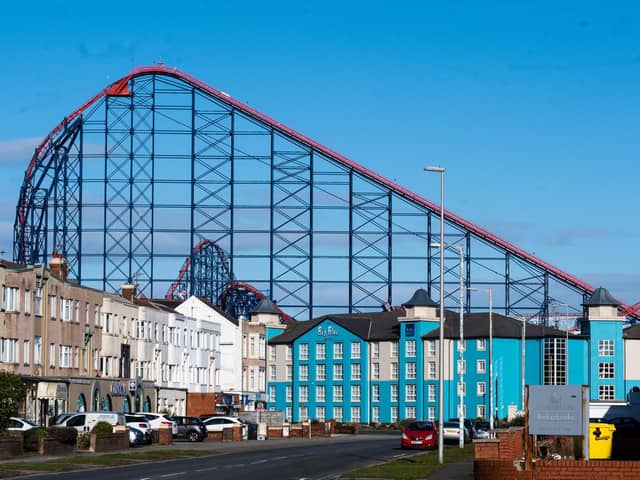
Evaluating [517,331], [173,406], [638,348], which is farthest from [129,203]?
[638,348]

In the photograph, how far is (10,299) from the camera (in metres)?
75.4

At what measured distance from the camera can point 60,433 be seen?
182 feet

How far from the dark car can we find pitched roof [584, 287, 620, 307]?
57.0 metres

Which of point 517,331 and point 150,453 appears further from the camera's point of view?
point 517,331

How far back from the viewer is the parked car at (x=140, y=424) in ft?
217

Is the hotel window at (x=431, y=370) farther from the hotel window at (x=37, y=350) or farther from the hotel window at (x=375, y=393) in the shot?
the hotel window at (x=37, y=350)

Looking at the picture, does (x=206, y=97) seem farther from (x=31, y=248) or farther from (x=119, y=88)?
(x=31, y=248)

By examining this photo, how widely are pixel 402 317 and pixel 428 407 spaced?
948 cm

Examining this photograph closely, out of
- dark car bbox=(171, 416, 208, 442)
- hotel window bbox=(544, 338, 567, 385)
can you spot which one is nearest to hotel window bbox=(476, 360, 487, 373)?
hotel window bbox=(544, 338, 567, 385)

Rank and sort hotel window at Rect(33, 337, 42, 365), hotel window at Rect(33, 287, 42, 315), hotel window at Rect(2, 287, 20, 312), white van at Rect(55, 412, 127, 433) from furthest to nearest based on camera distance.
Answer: hotel window at Rect(33, 287, 42, 315) → hotel window at Rect(33, 337, 42, 365) → hotel window at Rect(2, 287, 20, 312) → white van at Rect(55, 412, 127, 433)

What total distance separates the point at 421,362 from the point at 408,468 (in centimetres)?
8439

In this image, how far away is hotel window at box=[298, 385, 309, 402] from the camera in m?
135

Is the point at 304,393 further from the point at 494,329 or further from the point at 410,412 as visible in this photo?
the point at 494,329

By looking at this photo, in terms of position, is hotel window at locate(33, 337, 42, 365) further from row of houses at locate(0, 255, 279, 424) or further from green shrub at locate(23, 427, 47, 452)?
green shrub at locate(23, 427, 47, 452)
